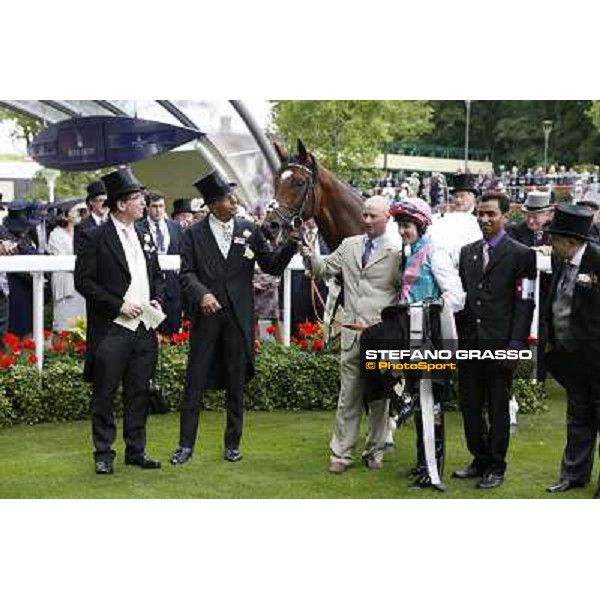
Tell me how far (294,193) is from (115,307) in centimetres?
150

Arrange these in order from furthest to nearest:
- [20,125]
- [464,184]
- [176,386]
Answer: [20,125] < [176,386] < [464,184]

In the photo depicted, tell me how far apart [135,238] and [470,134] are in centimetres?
3618

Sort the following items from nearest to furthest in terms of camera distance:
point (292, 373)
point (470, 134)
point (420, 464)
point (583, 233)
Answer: point (583, 233) < point (420, 464) < point (292, 373) < point (470, 134)

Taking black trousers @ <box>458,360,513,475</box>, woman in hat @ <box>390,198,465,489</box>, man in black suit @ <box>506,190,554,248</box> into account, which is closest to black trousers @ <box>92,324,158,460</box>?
woman in hat @ <box>390,198,465,489</box>

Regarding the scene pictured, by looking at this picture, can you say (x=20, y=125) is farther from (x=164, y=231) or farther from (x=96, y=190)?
(x=164, y=231)

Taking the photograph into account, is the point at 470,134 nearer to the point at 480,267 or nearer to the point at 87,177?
the point at 87,177

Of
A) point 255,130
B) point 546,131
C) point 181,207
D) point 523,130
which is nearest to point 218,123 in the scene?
point 255,130

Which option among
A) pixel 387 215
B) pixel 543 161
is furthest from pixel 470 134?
pixel 387 215

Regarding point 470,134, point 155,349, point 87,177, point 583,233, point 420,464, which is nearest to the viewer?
point 583,233

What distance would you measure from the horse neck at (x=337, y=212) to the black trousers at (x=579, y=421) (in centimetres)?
184

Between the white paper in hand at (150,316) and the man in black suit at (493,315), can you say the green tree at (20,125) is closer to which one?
the white paper in hand at (150,316)

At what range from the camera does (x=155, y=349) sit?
680cm

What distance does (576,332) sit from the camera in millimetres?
6066

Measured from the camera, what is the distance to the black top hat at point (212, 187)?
6645mm
